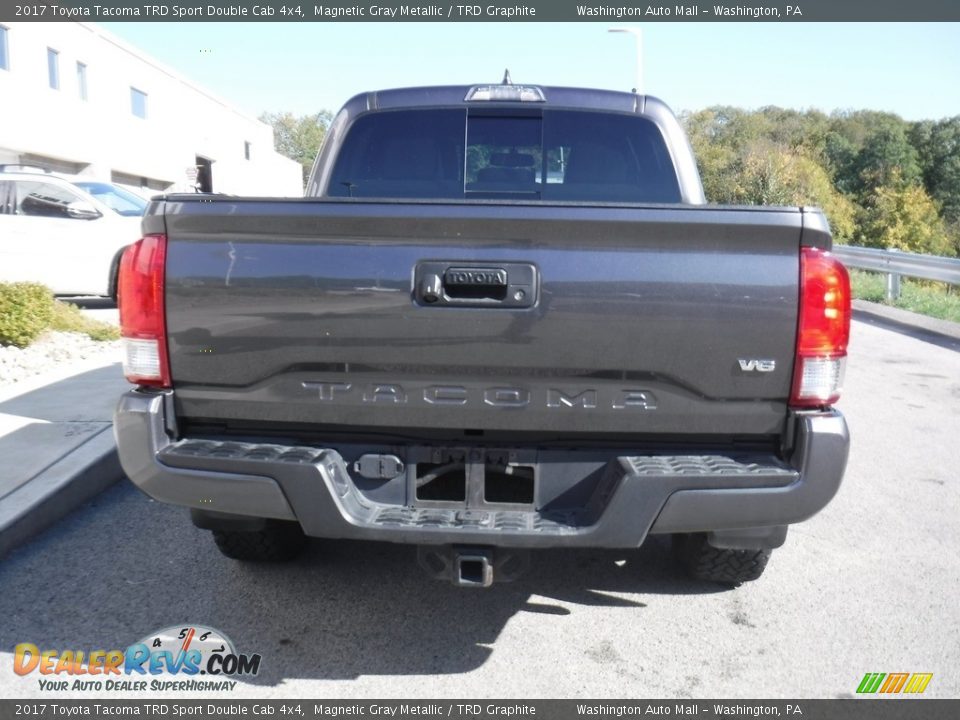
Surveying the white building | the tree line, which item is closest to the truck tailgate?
the white building

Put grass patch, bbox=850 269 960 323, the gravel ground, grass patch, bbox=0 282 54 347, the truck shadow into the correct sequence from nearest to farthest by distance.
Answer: the truck shadow → the gravel ground → grass patch, bbox=0 282 54 347 → grass patch, bbox=850 269 960 323

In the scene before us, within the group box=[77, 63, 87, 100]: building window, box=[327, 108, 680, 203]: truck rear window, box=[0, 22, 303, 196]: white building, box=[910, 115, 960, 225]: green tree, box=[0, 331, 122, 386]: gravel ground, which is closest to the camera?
box=[327, 108, 680, 203]: truck rear window

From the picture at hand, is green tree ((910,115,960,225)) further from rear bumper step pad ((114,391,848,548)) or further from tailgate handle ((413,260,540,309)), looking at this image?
tailgate handle ((413,260,540,309))

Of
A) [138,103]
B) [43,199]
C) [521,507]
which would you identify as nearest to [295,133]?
[138,103]

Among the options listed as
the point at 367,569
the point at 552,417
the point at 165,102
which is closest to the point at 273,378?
the point at 552,417

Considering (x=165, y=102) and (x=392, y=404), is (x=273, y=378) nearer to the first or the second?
(x=392, y=404)

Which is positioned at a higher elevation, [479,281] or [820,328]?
[479,281]

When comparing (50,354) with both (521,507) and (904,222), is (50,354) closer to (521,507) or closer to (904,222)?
(521,507)

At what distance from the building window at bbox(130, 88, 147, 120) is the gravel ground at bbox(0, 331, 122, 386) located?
104 ft

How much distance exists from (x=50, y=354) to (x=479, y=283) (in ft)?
22.9

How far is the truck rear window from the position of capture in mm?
4145

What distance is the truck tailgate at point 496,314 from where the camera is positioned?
8.64 feet

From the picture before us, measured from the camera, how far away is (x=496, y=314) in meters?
2.67

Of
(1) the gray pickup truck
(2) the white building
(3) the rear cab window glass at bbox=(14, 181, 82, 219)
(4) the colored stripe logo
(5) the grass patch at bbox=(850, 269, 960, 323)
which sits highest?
(2) the white building
